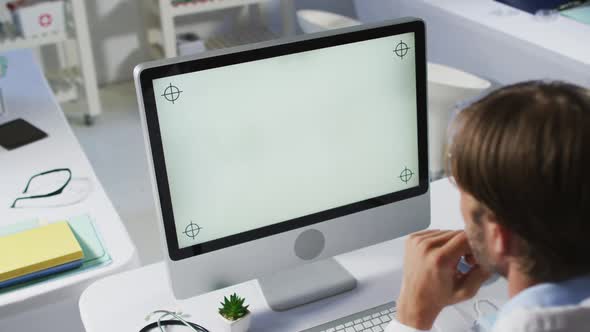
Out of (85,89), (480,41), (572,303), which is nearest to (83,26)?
(85,89)

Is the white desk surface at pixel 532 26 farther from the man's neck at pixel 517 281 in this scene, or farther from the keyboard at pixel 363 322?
the man's neck at pixel 517 281

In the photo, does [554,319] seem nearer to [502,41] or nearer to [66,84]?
[502,41]

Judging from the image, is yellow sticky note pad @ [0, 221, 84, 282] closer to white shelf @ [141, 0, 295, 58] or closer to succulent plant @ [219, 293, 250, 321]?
succulent plant @ [219, 293, 250, 321]

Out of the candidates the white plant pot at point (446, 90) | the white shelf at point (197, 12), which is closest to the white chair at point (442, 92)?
the white plant pot at point (446, 90)

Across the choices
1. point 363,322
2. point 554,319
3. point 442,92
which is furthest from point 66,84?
point 554,319

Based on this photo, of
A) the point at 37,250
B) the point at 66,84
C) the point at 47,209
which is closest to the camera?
the point at 37,250

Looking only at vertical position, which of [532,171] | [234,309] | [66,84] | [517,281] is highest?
[532,171]

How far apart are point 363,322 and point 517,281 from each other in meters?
0.42

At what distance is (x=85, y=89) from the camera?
3.89 metres

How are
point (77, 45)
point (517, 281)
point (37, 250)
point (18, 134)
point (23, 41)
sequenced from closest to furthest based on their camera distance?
point (517, 281), point (37, 250), point (18, 134), point (23, 41), point (77, 45)

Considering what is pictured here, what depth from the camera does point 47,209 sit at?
1781mm

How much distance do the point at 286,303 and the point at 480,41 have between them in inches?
83.0

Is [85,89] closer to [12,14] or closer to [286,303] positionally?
[12,14]

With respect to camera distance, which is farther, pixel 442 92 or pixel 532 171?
pixel 442 92
